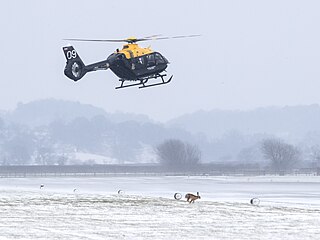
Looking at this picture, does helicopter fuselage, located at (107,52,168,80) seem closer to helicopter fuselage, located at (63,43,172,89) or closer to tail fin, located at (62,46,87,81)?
helicopter fuselage, located at (63,43,172,89)

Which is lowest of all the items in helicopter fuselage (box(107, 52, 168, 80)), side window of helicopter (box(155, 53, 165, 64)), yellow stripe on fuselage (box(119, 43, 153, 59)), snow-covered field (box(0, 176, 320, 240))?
snow-covered field (box(0, 176, 320, 240))

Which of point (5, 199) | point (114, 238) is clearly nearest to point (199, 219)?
point (114, 238)

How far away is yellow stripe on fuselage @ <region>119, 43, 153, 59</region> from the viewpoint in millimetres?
53781

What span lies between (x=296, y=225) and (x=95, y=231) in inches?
308

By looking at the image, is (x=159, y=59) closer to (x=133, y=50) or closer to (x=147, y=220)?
(x=133, y=50)

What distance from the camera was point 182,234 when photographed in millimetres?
31641

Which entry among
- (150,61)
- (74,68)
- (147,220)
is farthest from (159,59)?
(147,220)

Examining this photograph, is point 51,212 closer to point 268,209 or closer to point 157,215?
point 157,215

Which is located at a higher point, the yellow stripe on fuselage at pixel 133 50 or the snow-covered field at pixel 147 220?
the yellow stripe on fuselage at pixel 133 50

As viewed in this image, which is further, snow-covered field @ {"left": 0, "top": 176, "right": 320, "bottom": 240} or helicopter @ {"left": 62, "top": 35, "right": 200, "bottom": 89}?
helicopter @ {"left": 62, "top": 35, "right": 200, "bottom": 89}

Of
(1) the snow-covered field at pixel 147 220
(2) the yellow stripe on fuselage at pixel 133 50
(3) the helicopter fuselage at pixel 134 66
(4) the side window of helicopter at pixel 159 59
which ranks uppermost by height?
(2) the yellow stripe on fuselage at pixel 133 50

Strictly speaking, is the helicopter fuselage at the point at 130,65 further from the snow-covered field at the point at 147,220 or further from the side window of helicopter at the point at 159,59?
the snow-covered field at the point at 147,220

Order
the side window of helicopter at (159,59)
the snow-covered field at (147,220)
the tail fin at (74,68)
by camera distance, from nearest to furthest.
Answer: the snow-covered field at (147,220) → the side window of helicopter at (159,59) → the tail fin at (74,68)

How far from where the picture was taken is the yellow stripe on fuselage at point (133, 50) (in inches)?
2117
